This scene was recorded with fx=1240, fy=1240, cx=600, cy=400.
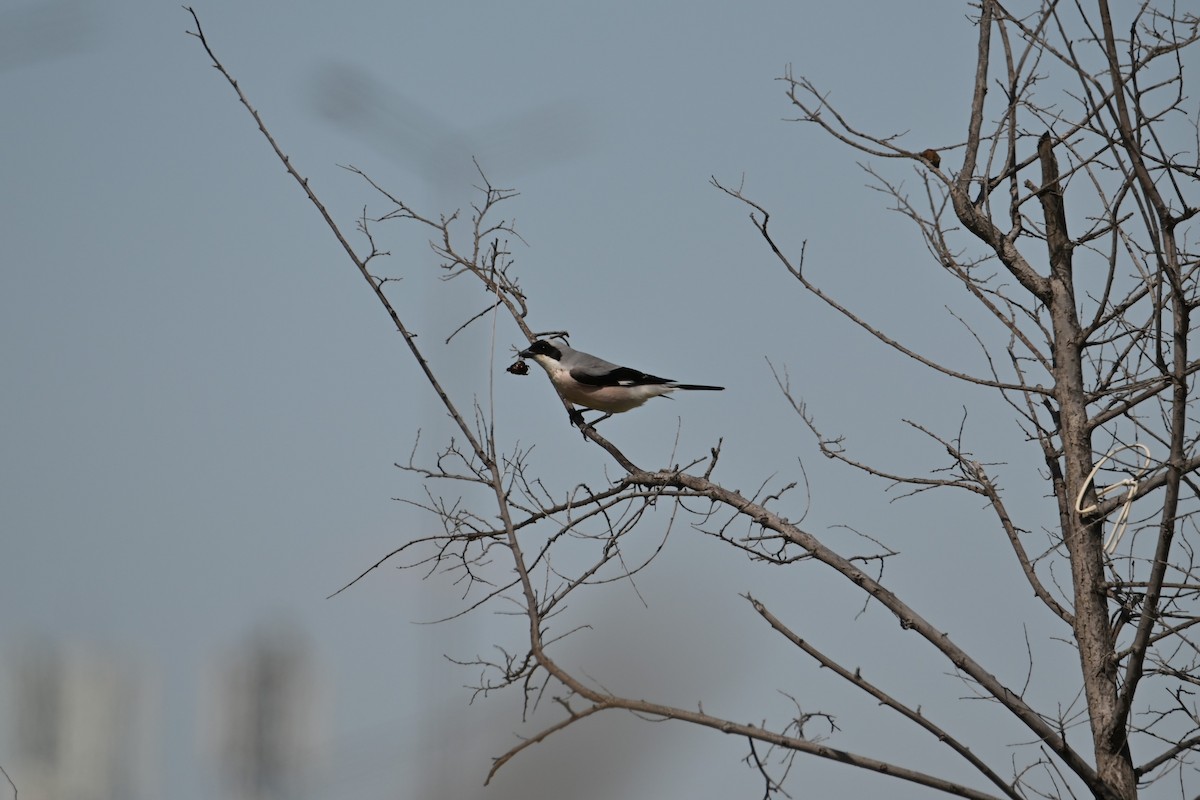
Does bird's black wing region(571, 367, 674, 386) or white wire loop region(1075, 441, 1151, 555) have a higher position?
bird's black wing region(571, 367, 674, 386)

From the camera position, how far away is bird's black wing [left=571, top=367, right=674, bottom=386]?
7344 mm

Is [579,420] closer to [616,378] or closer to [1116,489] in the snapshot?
[616,378]

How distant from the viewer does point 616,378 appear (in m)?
7.46

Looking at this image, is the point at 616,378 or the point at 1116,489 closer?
the point at 1116,489

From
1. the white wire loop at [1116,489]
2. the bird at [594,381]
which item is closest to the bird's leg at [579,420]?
the bird at [594,381]

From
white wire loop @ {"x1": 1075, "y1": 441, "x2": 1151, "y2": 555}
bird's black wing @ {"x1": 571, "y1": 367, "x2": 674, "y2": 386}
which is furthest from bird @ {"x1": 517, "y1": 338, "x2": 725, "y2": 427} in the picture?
white wire loop @ {"x1": 1075, "y1": 441, "x2": 1151, "y2": 555}

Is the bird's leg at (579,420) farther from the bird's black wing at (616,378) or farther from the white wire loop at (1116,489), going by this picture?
the white wire loop at (1116,489)

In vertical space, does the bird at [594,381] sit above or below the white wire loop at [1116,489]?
above

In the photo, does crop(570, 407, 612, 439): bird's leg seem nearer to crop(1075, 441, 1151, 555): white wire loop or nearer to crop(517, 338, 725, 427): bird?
crop(517, 338, 725, 427): bird

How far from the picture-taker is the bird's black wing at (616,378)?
7344 mm

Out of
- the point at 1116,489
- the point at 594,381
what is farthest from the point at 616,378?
the point at 1116,489

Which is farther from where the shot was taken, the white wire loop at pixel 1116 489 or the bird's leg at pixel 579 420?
the bird's leg at pixel 579 420

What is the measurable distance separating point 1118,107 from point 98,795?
7180 mm

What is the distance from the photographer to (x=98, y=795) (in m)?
7.82
